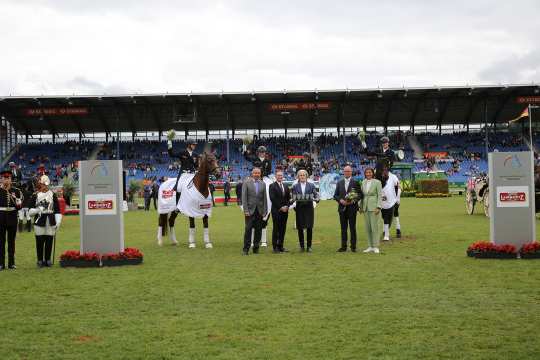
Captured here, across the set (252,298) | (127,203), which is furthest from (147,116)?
(252,298)

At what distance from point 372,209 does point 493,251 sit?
278 cm

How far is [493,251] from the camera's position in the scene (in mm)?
11727

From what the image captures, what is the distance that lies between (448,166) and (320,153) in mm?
13876

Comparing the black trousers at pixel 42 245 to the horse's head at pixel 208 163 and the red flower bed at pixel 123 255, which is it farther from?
the horse's head at pixel 208 163

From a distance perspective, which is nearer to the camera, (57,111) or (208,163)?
(208,163)

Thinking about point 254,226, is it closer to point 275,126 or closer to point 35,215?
point 35,215

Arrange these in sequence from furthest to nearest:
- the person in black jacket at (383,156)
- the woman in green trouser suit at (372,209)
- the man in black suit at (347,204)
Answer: the person in black jacket at (383,156)
the man in black suit at (347,204)
the woman in green trouser suit at (372,209)

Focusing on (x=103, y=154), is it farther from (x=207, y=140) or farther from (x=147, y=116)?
(x=207, y=140)

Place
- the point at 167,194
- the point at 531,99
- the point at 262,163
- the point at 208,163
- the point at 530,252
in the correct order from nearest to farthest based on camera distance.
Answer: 1. the point at 530,252
2. the point at 208,163
3. the point at 262,163
4. the point at 167,194
5. the point at 531,99

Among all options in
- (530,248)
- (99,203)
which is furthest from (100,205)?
(530,248)

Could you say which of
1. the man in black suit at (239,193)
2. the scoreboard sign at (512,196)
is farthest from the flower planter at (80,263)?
the scoreboard sign at (512,196)

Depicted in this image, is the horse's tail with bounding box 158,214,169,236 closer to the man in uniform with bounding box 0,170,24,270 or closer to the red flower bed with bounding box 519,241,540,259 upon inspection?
the man in uniform with bounding box 0,170,24,270

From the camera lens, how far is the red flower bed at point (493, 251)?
1162 centimetres

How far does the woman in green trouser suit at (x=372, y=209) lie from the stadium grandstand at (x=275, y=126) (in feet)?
148
